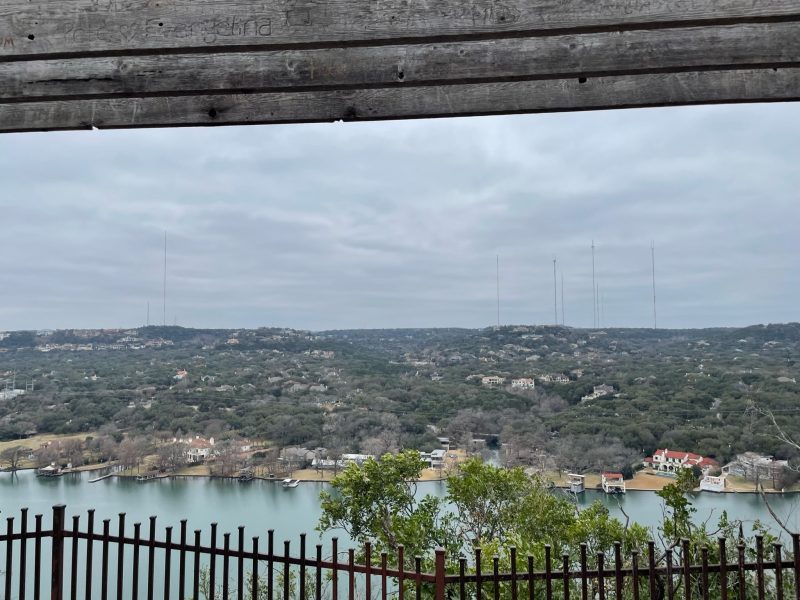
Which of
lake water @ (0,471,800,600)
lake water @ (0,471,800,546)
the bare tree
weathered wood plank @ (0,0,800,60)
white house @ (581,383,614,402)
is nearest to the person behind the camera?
weathered wood plank @ (0,0,800,60)

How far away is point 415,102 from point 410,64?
0.21 meters

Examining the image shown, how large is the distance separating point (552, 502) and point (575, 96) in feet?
14.4

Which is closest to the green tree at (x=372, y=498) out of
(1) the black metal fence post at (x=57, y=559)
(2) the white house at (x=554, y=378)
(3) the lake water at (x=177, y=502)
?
(1) the black metal fence post at (x=57, y=559)

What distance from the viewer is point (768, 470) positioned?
812cm

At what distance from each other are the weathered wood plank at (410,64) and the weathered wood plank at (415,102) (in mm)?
174

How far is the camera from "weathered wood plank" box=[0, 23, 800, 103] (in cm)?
149

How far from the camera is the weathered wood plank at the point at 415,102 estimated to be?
1.71 metres

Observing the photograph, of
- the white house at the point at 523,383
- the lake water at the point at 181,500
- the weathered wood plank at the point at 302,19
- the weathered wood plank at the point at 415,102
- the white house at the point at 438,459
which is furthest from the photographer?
the white house at the point at 523,383

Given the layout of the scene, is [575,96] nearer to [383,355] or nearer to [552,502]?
[552,502]

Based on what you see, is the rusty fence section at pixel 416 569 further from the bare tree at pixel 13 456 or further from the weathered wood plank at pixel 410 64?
the bare tree at pixel 13 456

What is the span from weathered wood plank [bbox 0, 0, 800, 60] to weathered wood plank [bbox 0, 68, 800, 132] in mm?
286

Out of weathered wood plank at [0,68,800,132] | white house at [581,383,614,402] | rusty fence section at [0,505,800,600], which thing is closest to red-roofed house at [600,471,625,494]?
rusty fence section at [0,505,800,600]

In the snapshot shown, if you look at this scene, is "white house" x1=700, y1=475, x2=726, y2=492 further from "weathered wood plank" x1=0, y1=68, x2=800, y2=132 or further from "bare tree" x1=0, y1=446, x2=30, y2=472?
"bare tree" x1=0, y1=446, x2=30, y2=472

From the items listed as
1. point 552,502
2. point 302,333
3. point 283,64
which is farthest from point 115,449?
point 302,333
